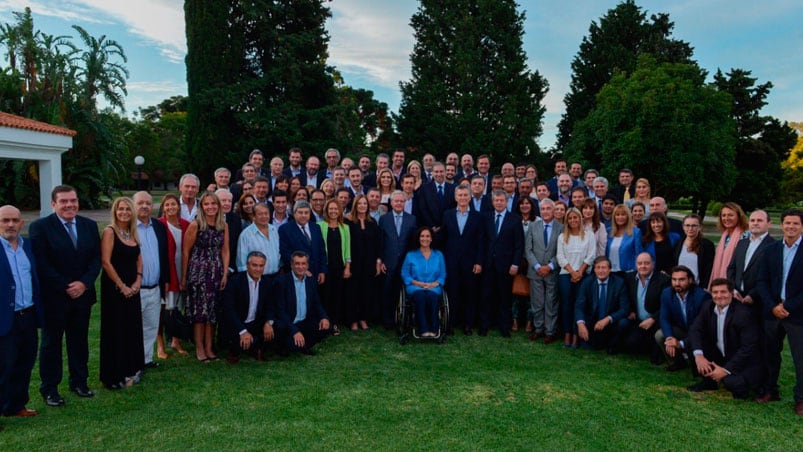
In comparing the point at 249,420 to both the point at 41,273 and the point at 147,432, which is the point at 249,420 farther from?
the point at 41,273

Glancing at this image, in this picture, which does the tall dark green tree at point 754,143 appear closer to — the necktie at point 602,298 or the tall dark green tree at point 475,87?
the tall dark green tree at point 475,87

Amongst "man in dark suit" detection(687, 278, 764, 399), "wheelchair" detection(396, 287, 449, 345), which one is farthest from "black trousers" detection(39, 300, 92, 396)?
"man in dark suit" detection(687, 278, 764, 399)

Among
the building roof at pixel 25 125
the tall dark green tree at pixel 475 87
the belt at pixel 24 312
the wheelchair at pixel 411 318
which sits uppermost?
the tall dark green tree at pixel 475 87

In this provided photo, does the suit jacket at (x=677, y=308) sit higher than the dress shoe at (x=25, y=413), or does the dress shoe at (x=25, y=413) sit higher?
the suit jacket at (x=677, y=308)

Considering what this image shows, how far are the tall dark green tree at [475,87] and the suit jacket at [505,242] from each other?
18805mm

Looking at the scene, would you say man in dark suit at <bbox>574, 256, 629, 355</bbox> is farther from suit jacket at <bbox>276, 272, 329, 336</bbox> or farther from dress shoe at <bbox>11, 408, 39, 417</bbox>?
dress shoe at <bbox>11, 408, 39, 417</bbox>

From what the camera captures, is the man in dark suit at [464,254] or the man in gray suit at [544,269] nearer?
the man in gray suit at [544,269]

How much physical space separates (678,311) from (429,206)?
3402 mm

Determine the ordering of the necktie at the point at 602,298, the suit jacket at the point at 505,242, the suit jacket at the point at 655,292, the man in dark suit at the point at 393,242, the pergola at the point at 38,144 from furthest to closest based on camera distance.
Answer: the pergola at the point at 38,144 → the man in dark suit at the point at 393,242 → the suit jacket at the point at 505,242 → the necktie at the point at 602,298 → the suit jacket at the point at 655,292

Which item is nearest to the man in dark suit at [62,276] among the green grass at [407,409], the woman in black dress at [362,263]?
the green grass at [407,409]

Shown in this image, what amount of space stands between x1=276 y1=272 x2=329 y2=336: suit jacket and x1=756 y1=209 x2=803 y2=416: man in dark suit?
14.0 feet

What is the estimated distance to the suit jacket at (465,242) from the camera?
694 cm

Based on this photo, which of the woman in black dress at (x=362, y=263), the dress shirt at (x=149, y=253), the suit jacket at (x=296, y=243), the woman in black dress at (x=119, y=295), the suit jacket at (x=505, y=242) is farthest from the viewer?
the woman in black dress at (x=362, y=263)

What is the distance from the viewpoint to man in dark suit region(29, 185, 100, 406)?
4227 mm
